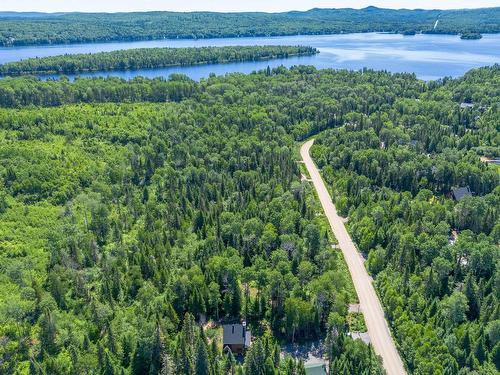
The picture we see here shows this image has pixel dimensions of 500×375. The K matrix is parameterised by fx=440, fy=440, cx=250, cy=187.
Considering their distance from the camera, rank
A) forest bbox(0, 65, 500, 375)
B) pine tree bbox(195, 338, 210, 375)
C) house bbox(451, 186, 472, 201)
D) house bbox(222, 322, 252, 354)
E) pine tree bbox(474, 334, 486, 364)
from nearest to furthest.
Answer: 1. pine tree bbox(195, 338, 210, 375)
2. pine tree bbox(474, 334, 486, 364)
3. forest bbox(0, 65, 500, 375)
4. house bbox(222, 322, 252, 354)
5. house bbox(451, 186, 472, 201)

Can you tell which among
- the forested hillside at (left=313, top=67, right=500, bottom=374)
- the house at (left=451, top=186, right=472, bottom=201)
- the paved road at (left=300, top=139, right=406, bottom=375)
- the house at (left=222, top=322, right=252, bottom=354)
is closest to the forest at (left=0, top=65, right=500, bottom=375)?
the forested hillside at (left=313, top=67, right=500, bottom=374)

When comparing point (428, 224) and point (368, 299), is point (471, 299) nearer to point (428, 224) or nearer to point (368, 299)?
point (368, 299)

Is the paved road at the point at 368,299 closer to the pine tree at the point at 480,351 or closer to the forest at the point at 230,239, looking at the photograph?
the forest at the point at 230,239

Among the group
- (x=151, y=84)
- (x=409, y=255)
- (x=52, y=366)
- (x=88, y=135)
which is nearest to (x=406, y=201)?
(x=409, y=255)

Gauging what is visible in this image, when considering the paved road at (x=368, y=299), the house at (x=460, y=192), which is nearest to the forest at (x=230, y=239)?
the paved road at (x=368, y=299)

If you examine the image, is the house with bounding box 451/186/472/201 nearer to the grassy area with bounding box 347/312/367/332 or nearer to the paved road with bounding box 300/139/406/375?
the paved road with bounding box 300/139/406/375
